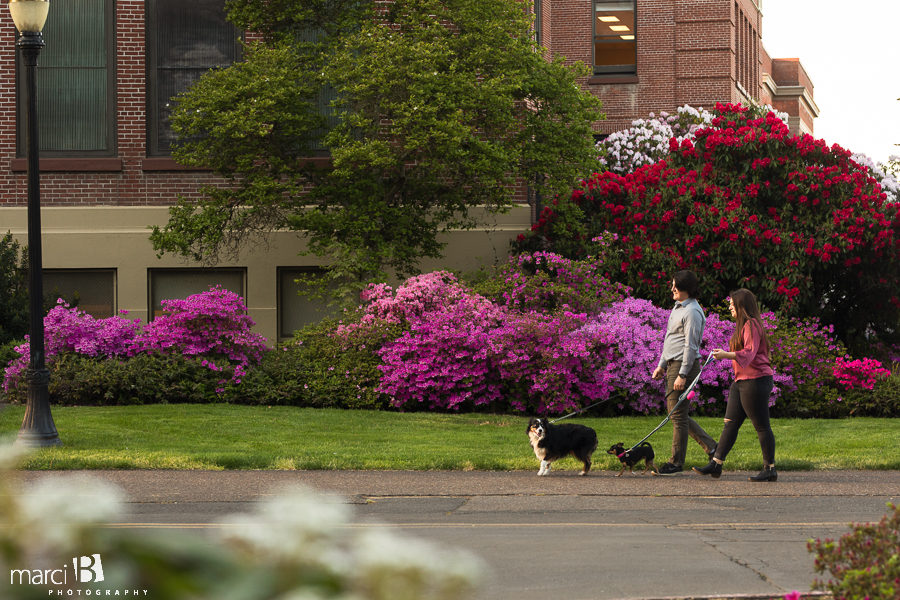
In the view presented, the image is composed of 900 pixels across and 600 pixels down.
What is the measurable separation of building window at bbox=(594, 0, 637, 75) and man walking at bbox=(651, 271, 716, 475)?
2192cm

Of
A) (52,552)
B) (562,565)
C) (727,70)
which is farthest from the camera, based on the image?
(727,70)

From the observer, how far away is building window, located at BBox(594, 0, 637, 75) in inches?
1260

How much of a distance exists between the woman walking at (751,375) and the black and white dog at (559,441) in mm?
1313

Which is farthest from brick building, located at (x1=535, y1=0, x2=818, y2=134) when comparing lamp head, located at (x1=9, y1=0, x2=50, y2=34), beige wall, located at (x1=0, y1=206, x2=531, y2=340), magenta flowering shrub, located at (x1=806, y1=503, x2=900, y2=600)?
magenta flowering shrub, located at (x1=806, y1=503, x2=900, y2=600)

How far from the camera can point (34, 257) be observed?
12.7m

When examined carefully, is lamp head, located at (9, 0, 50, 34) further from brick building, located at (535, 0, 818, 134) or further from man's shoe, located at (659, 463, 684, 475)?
brick building, located at (535, 0, 818, 134)

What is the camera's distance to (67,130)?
23.6 meters

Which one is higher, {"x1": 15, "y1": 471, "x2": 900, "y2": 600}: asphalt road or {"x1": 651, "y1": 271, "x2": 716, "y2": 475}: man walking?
{"x1": 651, "y1": 271, "x2": 716, "y2": 475}: man walking

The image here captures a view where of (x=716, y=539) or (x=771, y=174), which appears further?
(x=771, y=174)

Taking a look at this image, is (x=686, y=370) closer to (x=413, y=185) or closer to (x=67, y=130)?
(x=413, y=185)

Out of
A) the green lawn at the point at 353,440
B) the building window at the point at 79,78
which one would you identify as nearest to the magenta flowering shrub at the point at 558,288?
the green lawn at the point at 353,440

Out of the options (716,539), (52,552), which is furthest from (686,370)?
(52,552)

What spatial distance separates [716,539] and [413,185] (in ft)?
46.6

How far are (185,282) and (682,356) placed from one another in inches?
590
